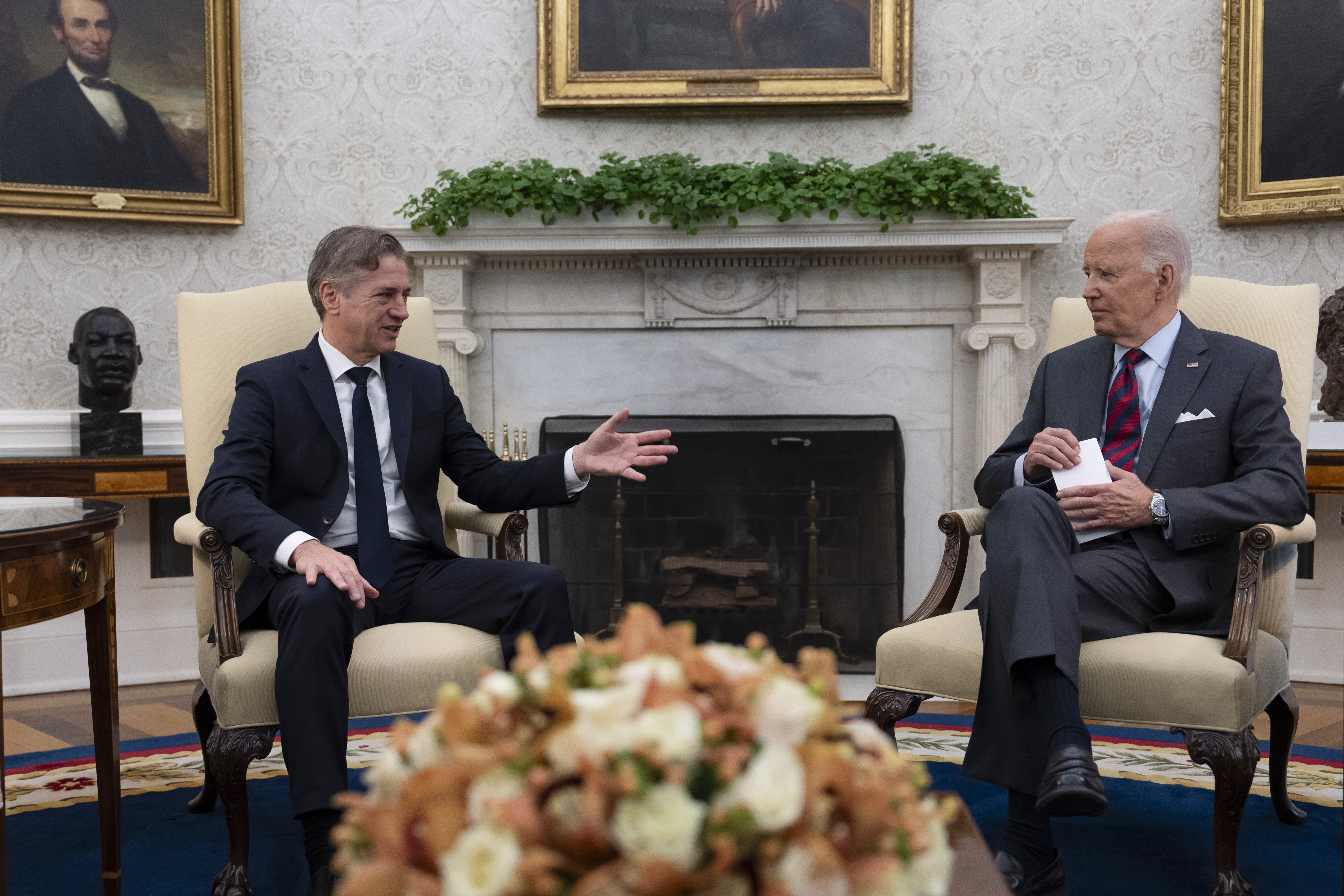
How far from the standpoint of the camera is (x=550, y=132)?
3.99m

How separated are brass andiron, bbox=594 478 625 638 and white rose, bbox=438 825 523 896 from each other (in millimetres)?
3250

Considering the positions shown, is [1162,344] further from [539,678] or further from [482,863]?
[482,863]

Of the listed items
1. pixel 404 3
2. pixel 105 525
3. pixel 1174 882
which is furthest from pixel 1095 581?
pixel 404 3

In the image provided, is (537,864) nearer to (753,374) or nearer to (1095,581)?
(1095,581)

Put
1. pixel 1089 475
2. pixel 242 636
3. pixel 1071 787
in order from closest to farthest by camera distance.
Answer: pixel 1071 787 < pixel 242 636 < pixel 1089 475

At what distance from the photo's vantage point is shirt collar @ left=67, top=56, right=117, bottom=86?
12.1 ft

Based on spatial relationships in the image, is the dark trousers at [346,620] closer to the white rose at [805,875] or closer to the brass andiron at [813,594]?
the white rose at [805,875]

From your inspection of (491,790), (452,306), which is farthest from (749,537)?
(491,790)

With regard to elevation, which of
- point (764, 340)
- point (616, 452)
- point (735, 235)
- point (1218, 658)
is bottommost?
point (1218, 658)

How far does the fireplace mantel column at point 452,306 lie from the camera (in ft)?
12.3

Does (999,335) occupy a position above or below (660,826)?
above

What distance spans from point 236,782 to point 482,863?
147cm

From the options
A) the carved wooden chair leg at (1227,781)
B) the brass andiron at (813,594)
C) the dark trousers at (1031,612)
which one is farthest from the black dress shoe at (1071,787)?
the brass andiron at (813,594)

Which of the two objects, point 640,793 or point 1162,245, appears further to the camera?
point 1162,245
